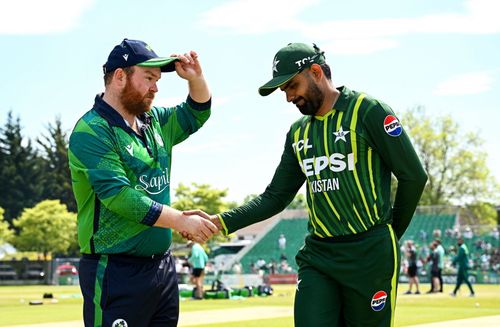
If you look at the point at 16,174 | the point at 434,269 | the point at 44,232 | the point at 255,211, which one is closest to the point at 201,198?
the point at 44,232

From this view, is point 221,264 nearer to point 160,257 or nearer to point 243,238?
point 243,238

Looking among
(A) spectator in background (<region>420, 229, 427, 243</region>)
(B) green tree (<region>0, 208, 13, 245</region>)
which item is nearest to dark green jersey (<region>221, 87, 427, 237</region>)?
(A) spectator in background (<region>420, 229, 427, 243</region>)

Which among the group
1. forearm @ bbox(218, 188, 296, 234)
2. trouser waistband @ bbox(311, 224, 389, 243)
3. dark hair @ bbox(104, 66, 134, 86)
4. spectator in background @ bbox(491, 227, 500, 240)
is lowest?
trouser waistband @ bbox(311, 224, 389, 243)

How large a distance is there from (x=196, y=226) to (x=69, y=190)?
92509mm

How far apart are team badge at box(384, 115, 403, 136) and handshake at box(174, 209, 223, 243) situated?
1353 mm

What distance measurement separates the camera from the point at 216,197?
77.8 metres

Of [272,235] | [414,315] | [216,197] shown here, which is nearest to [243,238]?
[216,197]

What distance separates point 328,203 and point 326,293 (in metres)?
0.59

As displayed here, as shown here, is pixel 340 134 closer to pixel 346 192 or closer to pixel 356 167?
pixel 356 167

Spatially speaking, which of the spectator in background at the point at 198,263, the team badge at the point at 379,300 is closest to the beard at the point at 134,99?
the team badge at the point at 379,300

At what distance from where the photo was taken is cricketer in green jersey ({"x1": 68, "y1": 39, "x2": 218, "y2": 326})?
5.62 m

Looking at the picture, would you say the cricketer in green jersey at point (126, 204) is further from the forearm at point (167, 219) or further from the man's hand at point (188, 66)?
the man's hand at point (188, 66)

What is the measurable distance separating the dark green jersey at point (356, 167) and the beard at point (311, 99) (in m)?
0.11

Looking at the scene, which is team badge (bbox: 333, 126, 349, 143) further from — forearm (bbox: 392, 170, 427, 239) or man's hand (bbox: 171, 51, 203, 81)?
man's hand (bbox: 171, 51, 203, 81)
